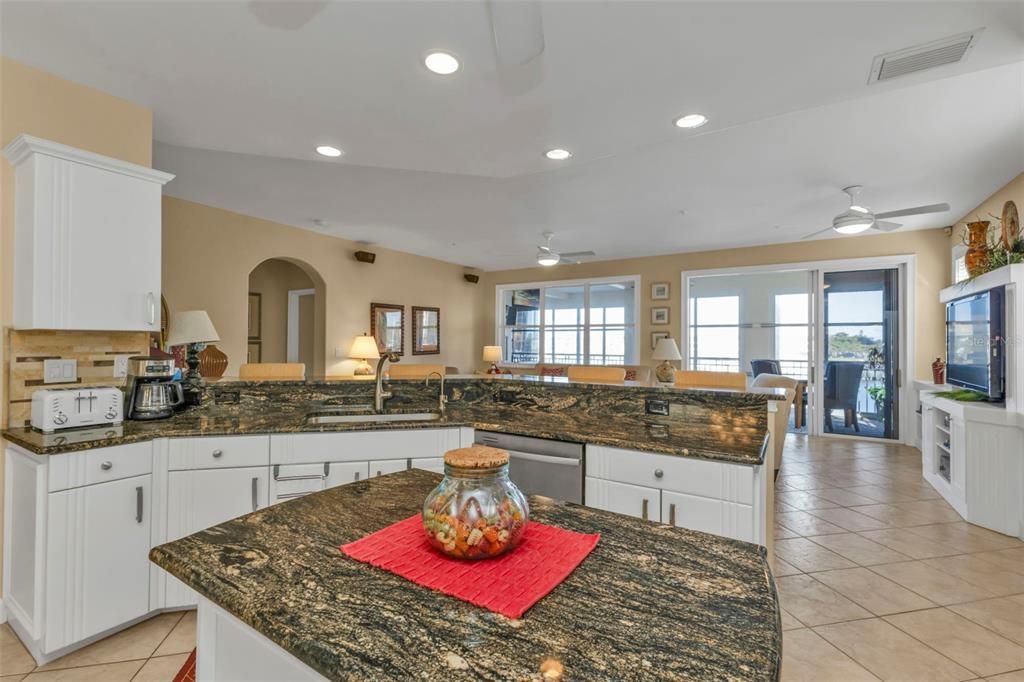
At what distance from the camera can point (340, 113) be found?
2.49 meters

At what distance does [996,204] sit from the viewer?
175 inches

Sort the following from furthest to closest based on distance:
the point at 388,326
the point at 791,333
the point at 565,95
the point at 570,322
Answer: the point at 570,322, the point at 388,326, the point at 791,333, the point at 565,95

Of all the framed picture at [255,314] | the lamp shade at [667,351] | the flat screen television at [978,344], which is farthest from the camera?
the framed picture at [255,314]

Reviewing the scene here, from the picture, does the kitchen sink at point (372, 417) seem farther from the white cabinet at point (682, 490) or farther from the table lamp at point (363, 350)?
the table lamp at point (363, 350)

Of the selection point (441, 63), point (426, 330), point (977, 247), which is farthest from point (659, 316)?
point (441, 63)

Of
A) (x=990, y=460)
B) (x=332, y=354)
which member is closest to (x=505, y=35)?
(x=990, y=460)

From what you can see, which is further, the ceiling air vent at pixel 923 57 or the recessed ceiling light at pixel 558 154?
the recessed ceiling light at pixel 558 154

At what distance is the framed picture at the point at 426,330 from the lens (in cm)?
759

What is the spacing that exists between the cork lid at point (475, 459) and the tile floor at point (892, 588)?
160 cm

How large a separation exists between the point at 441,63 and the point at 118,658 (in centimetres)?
270

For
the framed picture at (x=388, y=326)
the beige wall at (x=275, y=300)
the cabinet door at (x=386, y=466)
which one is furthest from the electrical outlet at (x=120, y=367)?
the beige wall at (x=275, y=300)

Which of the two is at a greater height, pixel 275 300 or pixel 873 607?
pixel 275 300

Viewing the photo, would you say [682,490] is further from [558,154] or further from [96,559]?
[96,559]

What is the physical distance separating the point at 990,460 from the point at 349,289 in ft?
21.5
